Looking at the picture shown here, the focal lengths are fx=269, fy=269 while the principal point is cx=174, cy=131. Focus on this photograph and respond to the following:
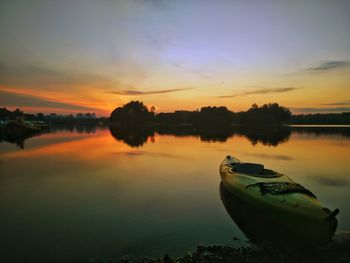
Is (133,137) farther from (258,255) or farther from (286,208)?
(258,255)

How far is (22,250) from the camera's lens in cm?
765

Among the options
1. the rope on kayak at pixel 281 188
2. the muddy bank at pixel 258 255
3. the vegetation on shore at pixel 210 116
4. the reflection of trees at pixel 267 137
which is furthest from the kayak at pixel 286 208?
the vegetation on shore at pixel 210 116

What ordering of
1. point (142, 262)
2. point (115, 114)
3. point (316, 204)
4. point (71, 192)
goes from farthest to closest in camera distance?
point (115, 114) < point (71, 192) < point (316, 204) < point (142, 262)

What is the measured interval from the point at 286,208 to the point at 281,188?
1216mm

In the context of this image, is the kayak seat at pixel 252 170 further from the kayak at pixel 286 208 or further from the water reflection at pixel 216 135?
the water reflection at pixel 216 135

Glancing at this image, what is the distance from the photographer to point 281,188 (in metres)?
9.87

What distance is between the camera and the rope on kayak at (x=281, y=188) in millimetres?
9477

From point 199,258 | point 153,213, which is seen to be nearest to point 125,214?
point 153,213

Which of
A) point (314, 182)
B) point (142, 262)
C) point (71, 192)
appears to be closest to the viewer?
point (142, 262)

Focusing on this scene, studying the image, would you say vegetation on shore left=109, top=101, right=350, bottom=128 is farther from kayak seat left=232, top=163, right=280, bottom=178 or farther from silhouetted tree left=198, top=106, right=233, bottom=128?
kayak seat left=232, top=163, right=280, bottom=178

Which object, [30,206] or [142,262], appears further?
[30,206]

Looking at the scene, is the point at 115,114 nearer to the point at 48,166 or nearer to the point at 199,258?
the point at 48,166

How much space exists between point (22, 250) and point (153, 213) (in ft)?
15.7

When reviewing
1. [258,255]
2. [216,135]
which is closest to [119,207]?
[258,255]
